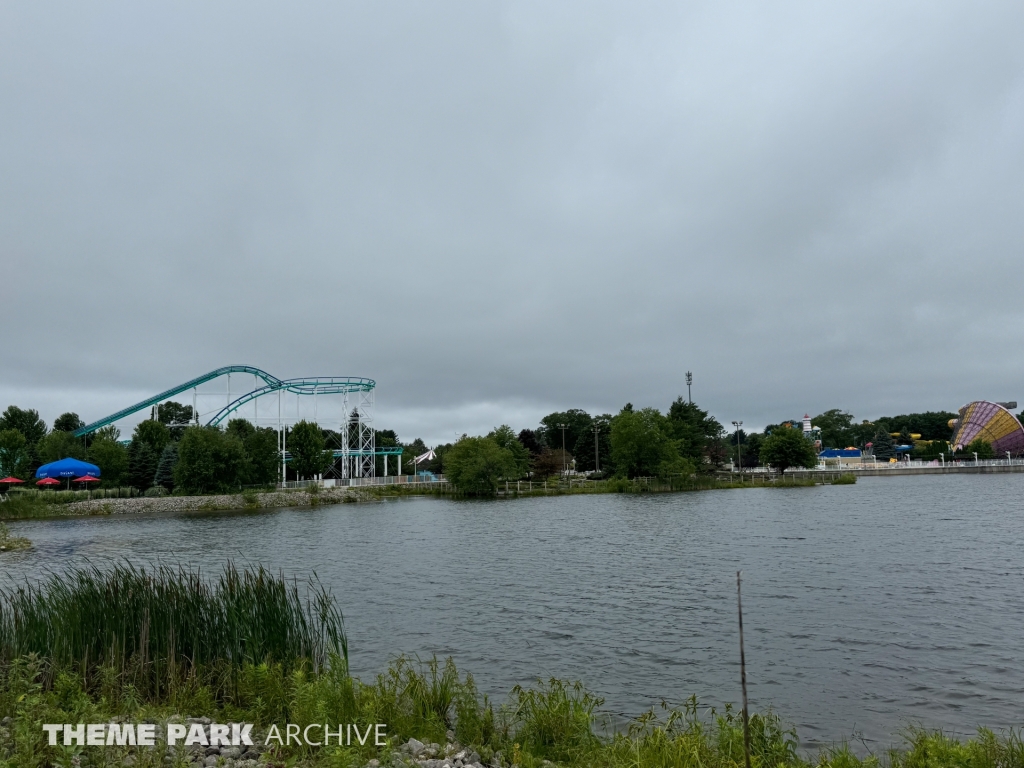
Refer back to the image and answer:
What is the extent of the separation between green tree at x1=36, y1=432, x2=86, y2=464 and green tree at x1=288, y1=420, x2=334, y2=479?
2562 cm

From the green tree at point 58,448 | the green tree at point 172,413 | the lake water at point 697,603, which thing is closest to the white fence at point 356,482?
the green tree at point 58,448

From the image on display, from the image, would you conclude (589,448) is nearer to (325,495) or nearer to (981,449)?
(325,495)

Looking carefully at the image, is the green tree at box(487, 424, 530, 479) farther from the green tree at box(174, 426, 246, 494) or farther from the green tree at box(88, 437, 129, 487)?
the green tree at box(88, 437, 129, 487)

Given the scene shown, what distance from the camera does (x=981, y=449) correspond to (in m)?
150

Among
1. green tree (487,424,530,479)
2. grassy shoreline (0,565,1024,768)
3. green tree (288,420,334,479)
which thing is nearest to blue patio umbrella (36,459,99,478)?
green tree (288,420,334,479)

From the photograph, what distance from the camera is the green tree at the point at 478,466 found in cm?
7862

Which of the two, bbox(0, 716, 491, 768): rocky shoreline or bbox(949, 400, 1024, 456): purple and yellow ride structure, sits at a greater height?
bbox(949, 400, 1024, 456): purple and yellow ride structure

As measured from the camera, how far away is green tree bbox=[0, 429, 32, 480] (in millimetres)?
77125

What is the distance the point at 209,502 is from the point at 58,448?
32499 millimetres

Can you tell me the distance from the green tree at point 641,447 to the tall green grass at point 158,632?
3196 inches

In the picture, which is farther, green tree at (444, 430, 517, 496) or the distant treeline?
green tree at (444, 430, 517, 496)

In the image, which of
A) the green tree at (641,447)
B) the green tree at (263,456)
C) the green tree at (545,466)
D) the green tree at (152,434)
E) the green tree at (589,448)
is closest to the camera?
the green tree at (263,456)

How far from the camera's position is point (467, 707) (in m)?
9.42

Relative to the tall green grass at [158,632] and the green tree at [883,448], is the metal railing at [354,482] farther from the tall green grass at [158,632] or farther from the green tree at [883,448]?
the green tree at [883,448]
